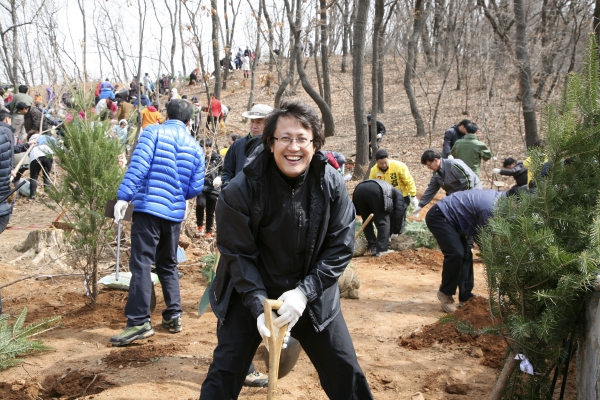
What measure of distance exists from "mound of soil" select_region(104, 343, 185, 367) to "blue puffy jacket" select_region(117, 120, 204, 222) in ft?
3.37

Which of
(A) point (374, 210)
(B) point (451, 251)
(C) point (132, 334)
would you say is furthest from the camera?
(A) point (374, 210)

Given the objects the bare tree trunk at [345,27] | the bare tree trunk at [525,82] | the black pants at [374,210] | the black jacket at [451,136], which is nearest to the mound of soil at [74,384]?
the black pants at [374,210]

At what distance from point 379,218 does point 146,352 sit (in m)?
4.98

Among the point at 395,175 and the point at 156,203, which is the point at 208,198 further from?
the point at 156,203

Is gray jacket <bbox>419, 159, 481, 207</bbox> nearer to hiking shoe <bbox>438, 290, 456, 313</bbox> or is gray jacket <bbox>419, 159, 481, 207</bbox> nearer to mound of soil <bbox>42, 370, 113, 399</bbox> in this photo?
hiking shoe <bbox>438, 290, 456, 313</bbox>

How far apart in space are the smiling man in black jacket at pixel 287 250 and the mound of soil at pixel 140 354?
69.9 inches

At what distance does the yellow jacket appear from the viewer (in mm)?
9344

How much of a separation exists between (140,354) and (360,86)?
10496 mm

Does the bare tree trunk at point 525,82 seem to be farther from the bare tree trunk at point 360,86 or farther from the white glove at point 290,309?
the white glove at point 290,309

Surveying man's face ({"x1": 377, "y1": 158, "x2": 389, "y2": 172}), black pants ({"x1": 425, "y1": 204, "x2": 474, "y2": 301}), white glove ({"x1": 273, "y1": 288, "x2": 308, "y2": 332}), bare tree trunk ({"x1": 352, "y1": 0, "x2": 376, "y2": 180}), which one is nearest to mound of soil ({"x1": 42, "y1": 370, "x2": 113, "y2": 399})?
white glove ({"x1": 273, "y1": 288, "x2": 308, "y2": 332})

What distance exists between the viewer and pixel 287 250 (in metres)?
2.68

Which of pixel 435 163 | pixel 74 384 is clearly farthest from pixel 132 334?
pixel 435 163

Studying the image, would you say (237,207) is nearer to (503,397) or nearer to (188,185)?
(503,397)

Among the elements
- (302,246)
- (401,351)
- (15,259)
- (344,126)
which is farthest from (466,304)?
(344,126)
